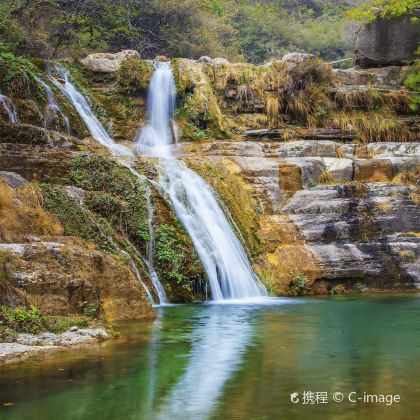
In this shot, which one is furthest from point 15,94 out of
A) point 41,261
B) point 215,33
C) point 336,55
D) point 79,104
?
point 336,55

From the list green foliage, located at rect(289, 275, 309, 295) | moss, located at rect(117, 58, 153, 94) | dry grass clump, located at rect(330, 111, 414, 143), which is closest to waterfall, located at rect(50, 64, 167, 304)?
moss, located at rect(117, 58, 153, 94)

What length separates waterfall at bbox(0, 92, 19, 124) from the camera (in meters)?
15.9

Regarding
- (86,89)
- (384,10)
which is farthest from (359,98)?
(86,89)

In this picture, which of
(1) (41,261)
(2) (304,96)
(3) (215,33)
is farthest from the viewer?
(3) (215,33)

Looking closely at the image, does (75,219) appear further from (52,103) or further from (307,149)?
(307,149)

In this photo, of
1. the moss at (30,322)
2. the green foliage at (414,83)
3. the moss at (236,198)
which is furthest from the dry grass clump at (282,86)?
the moss at (30,322)

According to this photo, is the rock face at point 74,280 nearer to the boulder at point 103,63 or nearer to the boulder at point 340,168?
the boulder at point 340,168

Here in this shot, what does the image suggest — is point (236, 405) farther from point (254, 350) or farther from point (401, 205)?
point (401, 205)

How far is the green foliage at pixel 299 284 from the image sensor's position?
45.1ft

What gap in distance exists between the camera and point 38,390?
5.40 m

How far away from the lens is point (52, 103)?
57.5ft

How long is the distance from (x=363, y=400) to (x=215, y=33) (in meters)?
31.6

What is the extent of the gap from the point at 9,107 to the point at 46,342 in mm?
10329

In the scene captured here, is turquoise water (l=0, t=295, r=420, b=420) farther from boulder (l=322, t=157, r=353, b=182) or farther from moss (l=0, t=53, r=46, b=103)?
moss (l=0, t=53, r=46, b=103)
